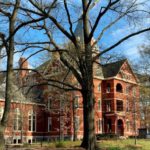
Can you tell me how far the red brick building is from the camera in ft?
179

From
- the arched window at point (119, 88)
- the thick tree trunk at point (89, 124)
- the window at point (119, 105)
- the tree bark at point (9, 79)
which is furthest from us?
the arched window at point (119, 88)

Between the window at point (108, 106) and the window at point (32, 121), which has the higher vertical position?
the window at point (108, 106)

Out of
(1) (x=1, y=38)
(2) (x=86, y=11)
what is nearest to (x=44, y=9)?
(2) (x=86, y=11)

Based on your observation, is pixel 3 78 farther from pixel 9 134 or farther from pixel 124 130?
pixel 124 130

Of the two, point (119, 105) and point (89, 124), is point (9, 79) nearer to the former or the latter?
point (89, 124)

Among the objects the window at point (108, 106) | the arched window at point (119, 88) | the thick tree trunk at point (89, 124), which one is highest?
the arched window at point (119, 88)

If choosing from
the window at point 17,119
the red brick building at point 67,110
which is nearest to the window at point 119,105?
the red brick building at point 67,110

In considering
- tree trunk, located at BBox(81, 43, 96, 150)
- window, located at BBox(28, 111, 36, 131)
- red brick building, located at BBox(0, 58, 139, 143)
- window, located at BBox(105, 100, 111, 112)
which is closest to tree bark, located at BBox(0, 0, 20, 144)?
tree trunk, located at BBox(81, 43, 96, 150)

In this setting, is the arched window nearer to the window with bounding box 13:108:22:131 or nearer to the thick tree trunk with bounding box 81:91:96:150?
the window with bounding box 13:108:22:131

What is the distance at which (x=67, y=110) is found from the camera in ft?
193

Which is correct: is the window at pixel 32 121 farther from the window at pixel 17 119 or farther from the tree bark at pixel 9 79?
the tree bark at pixel 9 79

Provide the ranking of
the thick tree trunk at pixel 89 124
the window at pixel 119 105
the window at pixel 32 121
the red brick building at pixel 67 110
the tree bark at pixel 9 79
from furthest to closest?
the window at pixel 119 105
the window at pixel 32 121
the red brick building at pixel 67 110
the thick tree trunk at pixel 89 124
the tree bark at pixel 9 79

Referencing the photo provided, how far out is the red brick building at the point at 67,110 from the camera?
54.6 m

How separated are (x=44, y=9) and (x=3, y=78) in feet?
18.1
